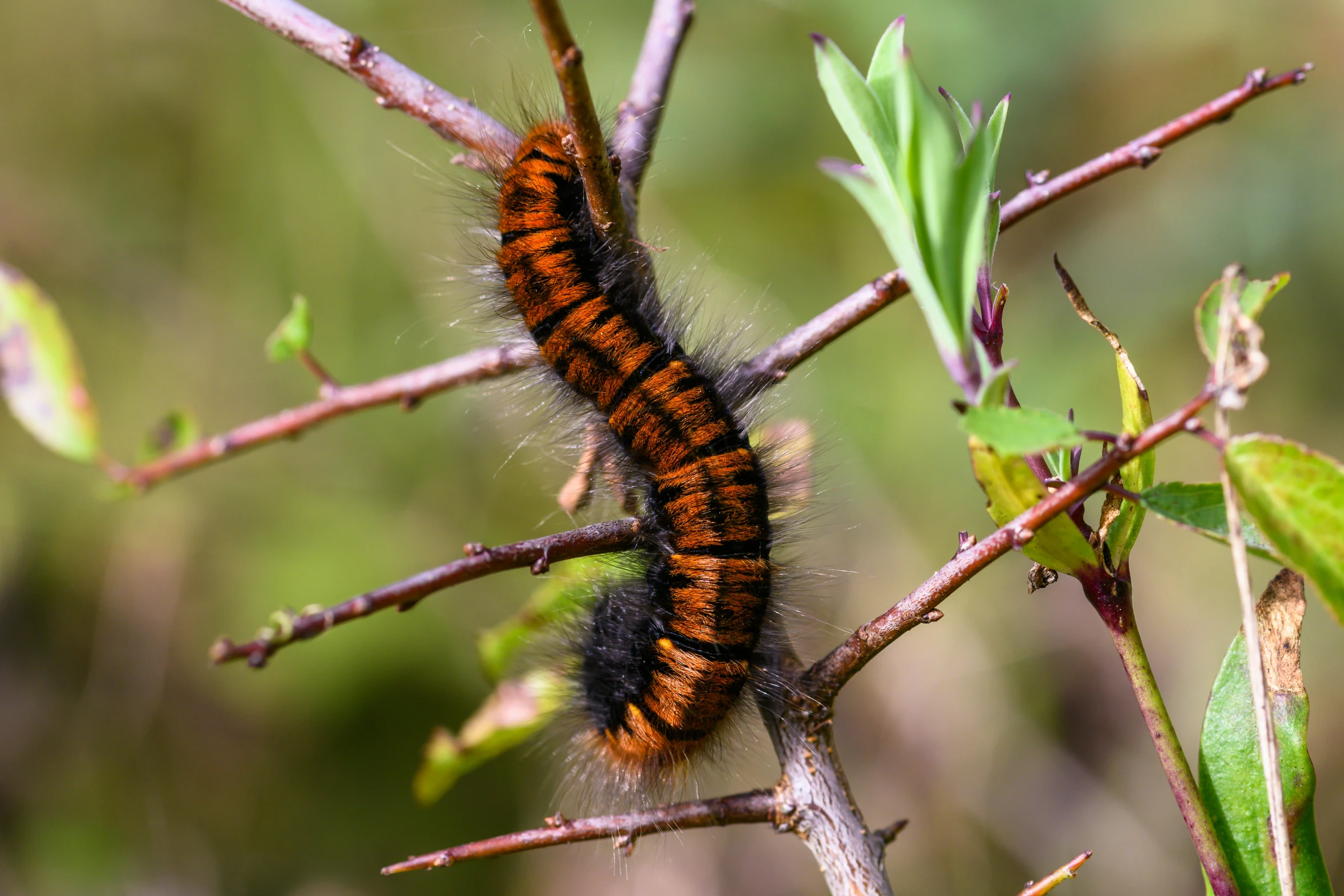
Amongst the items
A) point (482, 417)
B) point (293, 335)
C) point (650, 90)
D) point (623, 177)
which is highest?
point (482, 417)

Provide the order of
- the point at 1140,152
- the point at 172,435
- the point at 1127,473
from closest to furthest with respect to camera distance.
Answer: the point at 1127,473, the point at 172,435, the point at 1140,152

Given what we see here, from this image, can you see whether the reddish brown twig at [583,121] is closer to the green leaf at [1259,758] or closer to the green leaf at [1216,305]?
the green leaf at [1216,305]

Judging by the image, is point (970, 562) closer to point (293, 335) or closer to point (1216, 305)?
point (1216, 305)

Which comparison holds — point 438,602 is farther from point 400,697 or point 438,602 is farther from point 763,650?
point 763,650

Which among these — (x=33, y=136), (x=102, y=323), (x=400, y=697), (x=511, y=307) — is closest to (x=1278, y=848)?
(x=511, y=307)

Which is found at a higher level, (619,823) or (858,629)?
(858,629)

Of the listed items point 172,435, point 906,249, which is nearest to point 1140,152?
point 906,249

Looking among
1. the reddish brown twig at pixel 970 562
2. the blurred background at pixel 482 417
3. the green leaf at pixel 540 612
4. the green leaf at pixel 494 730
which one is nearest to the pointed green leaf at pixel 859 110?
the reddish brown twig at pixel 970 562

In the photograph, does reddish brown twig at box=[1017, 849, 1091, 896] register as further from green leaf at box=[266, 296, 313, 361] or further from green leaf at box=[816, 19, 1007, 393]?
green leaf at box=[266, 296, 313, 361]
